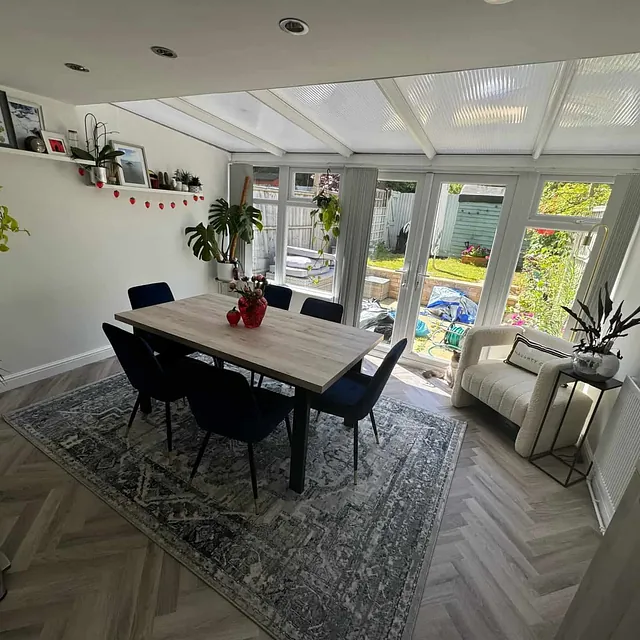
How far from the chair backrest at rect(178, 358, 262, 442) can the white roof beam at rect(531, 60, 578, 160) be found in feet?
6.94

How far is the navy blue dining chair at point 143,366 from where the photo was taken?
1933 millimetres

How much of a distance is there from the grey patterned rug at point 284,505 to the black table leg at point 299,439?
0.32 ft

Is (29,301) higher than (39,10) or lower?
lower

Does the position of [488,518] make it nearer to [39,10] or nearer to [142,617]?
[142,617]

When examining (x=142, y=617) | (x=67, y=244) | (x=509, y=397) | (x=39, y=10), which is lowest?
(x=142, y=617)

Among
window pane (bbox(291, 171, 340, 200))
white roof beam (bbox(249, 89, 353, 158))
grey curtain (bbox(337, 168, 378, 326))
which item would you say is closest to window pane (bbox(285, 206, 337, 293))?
window pane (bbox(291, 171, 340, 200))

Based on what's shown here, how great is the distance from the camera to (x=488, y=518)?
195cm

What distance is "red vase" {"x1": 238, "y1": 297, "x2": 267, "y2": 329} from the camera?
93.7 inches

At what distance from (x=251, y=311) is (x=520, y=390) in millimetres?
2156

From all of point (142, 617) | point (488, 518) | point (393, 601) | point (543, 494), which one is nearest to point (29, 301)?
point (142, 617)

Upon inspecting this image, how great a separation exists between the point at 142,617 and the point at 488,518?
1824 millimetres

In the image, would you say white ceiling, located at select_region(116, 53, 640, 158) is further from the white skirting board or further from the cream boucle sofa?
the white skirting board

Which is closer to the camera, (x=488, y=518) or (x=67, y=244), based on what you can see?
(x=488, y=518)

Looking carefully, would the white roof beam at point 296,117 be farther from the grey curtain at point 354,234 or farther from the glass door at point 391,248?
the glass door at point 391,248
